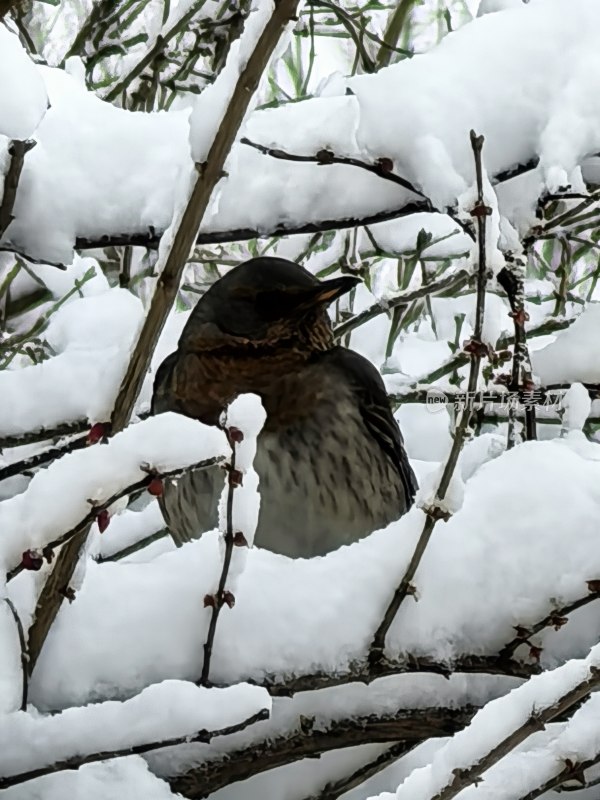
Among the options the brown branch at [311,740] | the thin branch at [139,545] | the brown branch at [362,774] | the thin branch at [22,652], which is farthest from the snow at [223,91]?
the thin branch at [139,545]

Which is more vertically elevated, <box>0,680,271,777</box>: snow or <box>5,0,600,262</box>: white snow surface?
→ <box>5,0,600,262</box>: white snow surface

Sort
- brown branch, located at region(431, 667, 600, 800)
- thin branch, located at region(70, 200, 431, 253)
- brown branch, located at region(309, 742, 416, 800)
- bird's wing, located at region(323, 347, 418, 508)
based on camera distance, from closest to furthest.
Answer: brown branch, located at region(431, 667, 600, 800)
brown branch, located at region(309, 742, 416, 800)
thin branch, located at region(70, 200, 431, 253)
bird's wing, located at region(323, 347, 418, 508)

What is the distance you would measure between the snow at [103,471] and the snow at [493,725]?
1.21ft

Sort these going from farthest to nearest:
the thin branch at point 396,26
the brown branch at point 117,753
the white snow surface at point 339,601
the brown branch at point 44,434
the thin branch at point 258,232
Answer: the thin branch at point 396,26 < the brown branch at point 44,434 < the thin branch at point 258,232 < the white snow surface at point 339,601 < the brown branch at point 117,753

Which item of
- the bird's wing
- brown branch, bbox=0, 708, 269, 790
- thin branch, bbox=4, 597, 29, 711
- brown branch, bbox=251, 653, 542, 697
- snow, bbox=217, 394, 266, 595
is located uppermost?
the bird's wing

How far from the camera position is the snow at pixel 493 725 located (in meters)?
1.08

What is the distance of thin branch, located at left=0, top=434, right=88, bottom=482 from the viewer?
174 centimetres

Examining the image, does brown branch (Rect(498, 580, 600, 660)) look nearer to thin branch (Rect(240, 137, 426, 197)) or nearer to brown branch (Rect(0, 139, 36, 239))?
thin branch (Rect(240, 137, 426, 197))

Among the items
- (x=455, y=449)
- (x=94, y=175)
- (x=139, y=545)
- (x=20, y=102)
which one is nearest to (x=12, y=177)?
(x=20, y=102)

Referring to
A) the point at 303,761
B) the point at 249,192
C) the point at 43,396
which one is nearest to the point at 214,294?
the point at 43,396

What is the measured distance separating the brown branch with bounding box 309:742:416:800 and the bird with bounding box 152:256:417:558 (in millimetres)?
1098

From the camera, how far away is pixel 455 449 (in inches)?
47.1

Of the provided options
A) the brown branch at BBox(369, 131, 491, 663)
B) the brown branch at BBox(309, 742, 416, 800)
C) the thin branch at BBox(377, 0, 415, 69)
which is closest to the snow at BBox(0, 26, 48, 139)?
the brown branch at BBox(369, 131, 491, 663)

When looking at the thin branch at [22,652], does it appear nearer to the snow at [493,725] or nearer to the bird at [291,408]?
the snow at [493,725]
